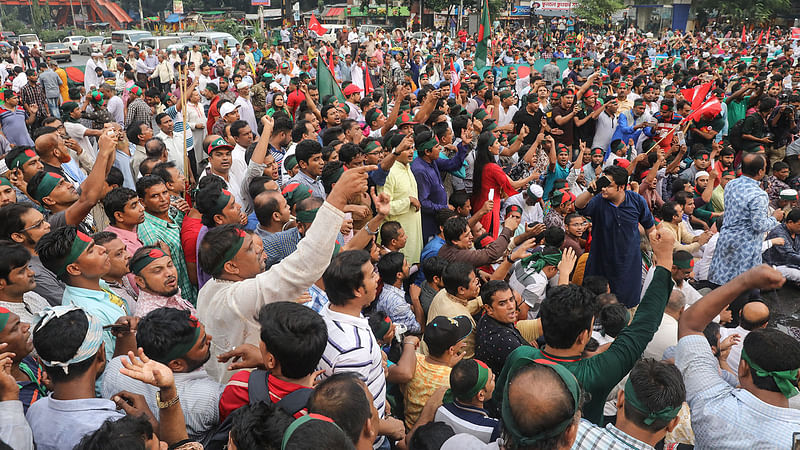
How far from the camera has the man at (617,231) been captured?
448 cm

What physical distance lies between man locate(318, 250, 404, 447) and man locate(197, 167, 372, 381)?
179 mm

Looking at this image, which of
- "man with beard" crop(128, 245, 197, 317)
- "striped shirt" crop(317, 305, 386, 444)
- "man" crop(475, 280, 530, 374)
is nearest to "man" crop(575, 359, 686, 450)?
"striped shirt" crop(317, 305, 386, 444)

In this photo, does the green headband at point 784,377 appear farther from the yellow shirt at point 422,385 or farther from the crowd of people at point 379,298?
the yellow shirt at point 422,385

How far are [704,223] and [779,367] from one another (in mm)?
4824

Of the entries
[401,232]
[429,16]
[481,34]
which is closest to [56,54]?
[481,34]

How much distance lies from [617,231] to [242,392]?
3.36 metres

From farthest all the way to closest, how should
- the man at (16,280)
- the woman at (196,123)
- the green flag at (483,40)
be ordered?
the green flag at (483,40), the woman at (196,123), the man at (16,280)

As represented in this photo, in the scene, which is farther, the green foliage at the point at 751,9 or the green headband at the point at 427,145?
the green foliage at the point at 751,9

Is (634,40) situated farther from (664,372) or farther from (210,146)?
(664,372)

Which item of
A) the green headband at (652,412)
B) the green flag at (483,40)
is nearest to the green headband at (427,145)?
the green headband at (652,412)

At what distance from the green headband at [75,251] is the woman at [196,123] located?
4656 mm

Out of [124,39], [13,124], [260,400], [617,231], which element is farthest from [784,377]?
[124,39]

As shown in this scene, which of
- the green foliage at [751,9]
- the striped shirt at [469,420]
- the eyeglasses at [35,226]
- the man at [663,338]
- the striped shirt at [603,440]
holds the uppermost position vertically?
the green foliage at [751,9]

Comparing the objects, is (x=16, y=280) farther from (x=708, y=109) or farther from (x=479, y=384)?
(x=708, y=109)
